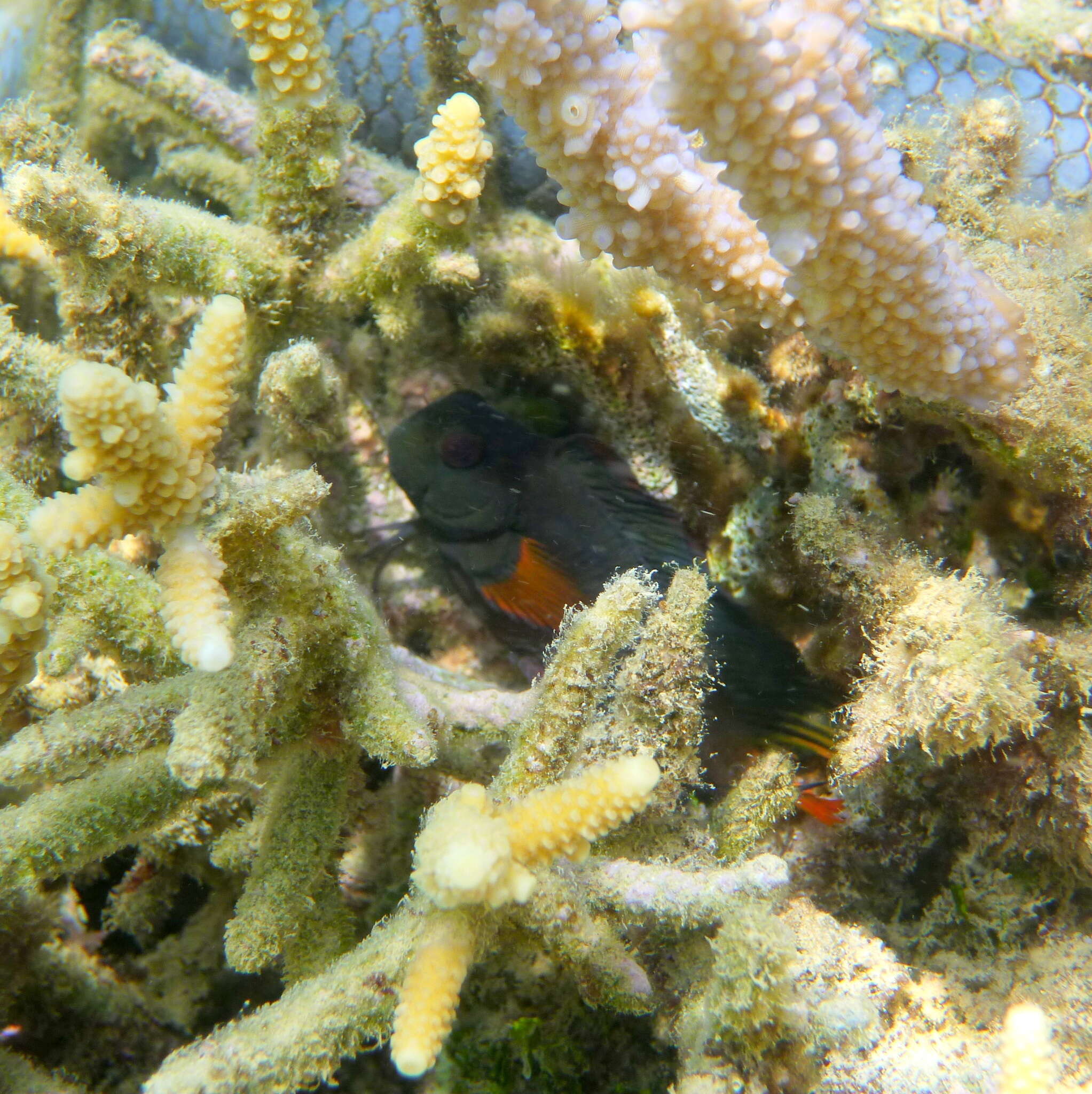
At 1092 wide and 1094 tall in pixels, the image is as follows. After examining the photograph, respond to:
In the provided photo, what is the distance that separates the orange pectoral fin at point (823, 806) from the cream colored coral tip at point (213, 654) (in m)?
2.08

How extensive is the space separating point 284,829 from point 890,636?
7.03 feet

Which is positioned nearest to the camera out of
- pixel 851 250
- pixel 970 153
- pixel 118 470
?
pixel 118 470

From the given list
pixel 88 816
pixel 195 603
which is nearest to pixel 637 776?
pixel 195 603

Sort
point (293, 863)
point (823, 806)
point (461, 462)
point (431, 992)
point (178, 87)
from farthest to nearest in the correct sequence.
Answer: point (178, 87) < point (461, 462) < point (823, 806) < point (293, 863) < point (431, 992)

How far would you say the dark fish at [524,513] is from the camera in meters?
3.00

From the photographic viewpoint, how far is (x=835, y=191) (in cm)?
163

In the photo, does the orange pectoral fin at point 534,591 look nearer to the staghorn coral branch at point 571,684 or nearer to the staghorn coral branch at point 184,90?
the staghorn coral branch at point 571,684

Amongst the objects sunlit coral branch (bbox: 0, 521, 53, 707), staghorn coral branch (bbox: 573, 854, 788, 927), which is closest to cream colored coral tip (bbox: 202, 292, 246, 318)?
sunlit coral branch (bbox: 0, 521, 53, 707)

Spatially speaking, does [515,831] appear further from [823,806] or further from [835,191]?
[835,191]

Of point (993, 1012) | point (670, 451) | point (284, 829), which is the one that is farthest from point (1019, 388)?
point (284, 829)

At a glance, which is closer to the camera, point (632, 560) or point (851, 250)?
point (851, 250)

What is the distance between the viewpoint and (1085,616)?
2.36 metres

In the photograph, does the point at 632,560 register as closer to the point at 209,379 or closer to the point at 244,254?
the point at 209,379

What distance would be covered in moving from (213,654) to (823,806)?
7.28ft
